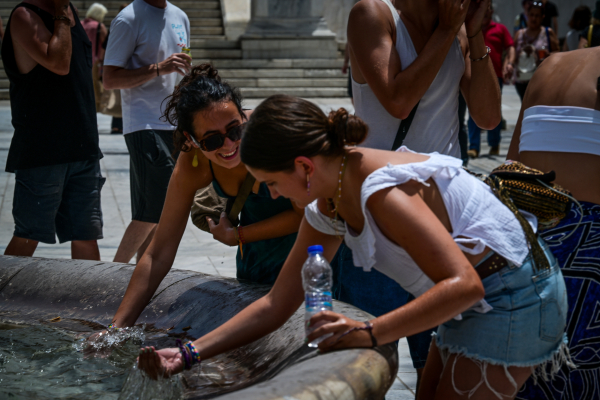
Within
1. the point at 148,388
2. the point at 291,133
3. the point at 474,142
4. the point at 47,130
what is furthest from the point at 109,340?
the point at 474,142

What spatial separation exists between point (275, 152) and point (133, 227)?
107 inches

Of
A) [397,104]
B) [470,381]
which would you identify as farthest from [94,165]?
[470,381]

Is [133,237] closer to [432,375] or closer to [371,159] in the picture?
[432,375]

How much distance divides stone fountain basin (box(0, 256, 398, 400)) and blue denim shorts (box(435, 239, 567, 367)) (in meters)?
0.25

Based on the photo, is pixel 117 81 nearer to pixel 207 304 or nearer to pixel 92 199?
pixel 92 199

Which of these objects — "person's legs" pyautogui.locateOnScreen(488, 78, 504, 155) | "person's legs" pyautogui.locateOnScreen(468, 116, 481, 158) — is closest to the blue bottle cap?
"person's legs" pyautogui.locateOnScreen(468, 116, 481, 158)

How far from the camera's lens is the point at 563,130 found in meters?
2.55

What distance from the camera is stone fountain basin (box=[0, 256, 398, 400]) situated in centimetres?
183

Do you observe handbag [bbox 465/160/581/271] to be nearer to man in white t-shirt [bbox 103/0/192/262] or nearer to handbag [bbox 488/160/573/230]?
handbag [bbox 488/160/573/230]

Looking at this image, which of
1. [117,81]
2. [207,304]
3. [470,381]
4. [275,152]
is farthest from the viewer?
[117,81]

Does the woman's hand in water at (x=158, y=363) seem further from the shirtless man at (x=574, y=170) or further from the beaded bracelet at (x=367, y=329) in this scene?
the shirtless man at (x=574, y=170)

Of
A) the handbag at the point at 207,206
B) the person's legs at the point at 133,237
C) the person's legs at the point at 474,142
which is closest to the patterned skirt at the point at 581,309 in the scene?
the handbag at the point at 207,206

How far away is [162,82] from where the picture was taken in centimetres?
460

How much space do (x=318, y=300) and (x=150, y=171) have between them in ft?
8.27
